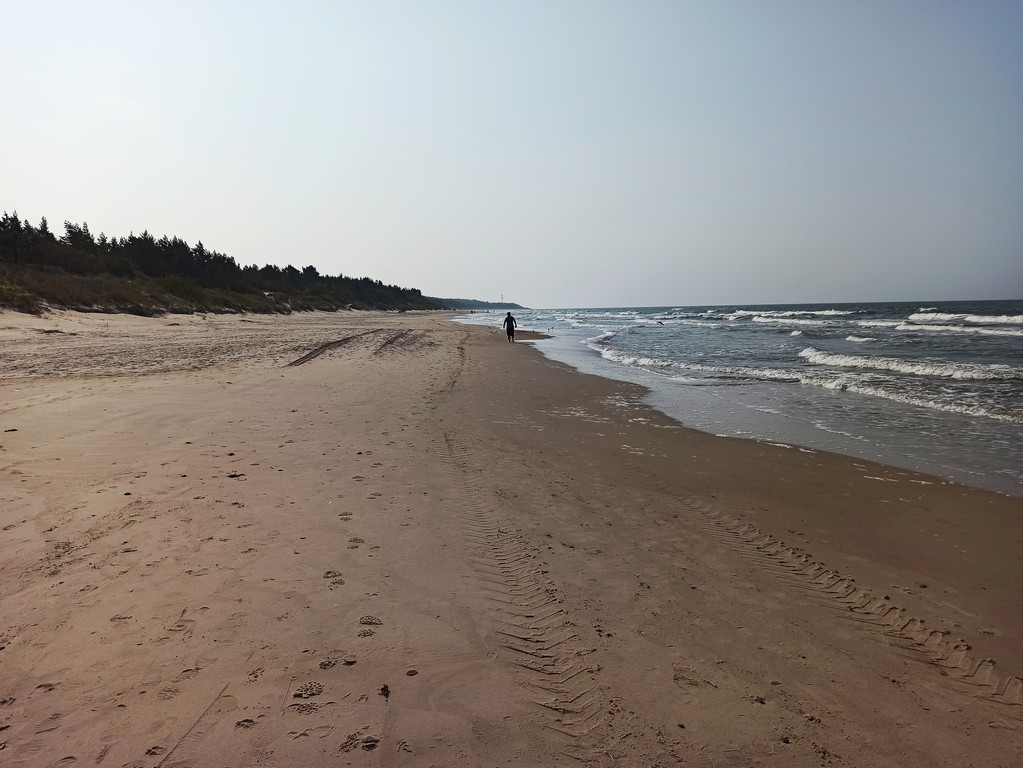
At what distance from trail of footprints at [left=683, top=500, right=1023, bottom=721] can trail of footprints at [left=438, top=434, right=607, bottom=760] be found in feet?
6.58

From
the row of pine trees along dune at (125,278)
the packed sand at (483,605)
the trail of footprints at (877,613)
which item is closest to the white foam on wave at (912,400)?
the packed sand at (483,605)

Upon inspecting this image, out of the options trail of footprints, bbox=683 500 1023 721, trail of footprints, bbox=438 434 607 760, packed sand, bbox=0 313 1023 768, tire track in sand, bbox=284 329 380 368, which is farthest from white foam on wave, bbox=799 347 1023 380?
tire track in sand, bbox=284 329 380 368

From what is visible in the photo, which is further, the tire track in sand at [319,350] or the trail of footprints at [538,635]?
the tire track in sand at [319,350]

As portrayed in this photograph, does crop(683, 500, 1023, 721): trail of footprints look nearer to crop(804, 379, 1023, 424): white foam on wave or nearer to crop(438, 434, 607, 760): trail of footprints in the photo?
crop(438, 434, 607, 760): trail of footprints

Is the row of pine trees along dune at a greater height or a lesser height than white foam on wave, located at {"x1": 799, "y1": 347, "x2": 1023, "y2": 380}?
greater

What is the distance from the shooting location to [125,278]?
36906 millimetres

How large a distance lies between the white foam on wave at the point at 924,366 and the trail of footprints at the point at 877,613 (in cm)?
1539

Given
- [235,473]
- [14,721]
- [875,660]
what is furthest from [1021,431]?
[14,721]

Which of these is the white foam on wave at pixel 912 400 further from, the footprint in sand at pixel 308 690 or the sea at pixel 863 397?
the footprint in sand at pixel 308 690

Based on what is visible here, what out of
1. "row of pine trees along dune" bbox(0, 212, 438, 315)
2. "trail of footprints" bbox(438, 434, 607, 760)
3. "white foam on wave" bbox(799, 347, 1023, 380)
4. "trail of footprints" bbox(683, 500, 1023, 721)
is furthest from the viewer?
"row of pine trees along dune" bbox(0, 212, 438, 315)

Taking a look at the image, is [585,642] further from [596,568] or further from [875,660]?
[875,660]

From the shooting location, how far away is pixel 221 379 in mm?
11602

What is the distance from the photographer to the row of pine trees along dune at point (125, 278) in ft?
87.1

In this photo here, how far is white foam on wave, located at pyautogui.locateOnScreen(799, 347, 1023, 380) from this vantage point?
1537 centimetres
